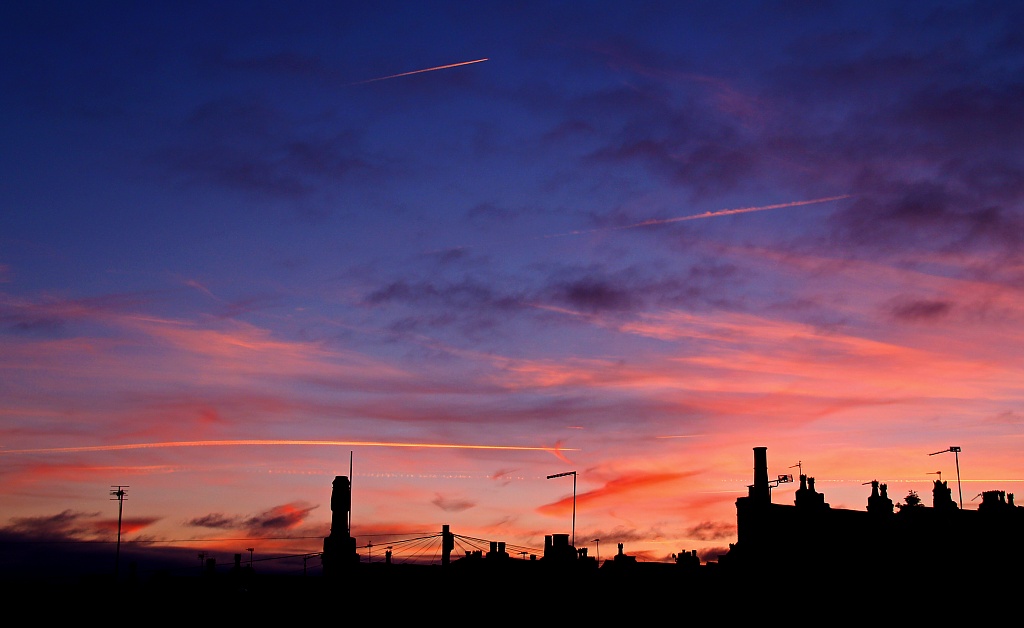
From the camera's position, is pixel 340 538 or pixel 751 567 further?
pixel 340 538

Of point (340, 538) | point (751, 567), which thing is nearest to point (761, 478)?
point (751, 567)

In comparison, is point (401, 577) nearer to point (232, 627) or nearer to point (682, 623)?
point (232, 627)

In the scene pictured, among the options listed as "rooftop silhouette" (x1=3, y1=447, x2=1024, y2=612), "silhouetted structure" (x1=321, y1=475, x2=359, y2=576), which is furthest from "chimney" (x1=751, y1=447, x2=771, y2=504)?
"silhouetted structure" (x1=321, y1=475, x2=359, y2=576)

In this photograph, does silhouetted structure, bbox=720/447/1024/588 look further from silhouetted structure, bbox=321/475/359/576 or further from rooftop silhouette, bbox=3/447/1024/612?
silhouetted structure, bbox=321/475/359/576

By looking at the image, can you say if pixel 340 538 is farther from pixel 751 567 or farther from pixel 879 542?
pixel 879 542

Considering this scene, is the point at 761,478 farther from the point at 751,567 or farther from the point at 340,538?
the point at 340,538

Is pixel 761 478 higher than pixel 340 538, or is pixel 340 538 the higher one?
pixel 761 478

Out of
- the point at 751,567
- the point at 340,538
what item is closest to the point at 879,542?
the point at 751,567

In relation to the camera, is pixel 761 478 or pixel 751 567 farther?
pixel 761 478

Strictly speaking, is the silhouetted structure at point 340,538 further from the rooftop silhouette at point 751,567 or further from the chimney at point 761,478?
the chimney at point 761,478

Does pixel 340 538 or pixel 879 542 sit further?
pixel 340 538

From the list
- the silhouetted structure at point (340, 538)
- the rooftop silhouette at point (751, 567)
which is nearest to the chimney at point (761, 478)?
the rooftop silhouette at point (751, 567)

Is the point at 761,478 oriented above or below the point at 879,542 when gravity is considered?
above

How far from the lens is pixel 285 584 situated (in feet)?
226
